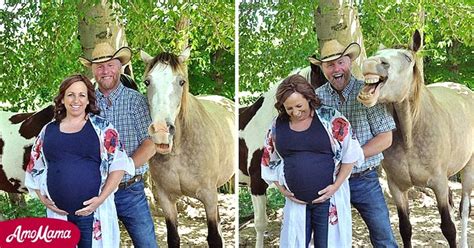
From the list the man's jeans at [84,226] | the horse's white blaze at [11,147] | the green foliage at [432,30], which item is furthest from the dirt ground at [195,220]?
the green foliage at [432,30]

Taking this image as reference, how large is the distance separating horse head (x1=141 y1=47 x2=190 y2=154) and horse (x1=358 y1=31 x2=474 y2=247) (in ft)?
2.25

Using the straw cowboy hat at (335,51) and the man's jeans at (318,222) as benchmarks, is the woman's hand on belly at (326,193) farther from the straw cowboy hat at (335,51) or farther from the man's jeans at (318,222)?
the straw cowboy hat at (335,51)

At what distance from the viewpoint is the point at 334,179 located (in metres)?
1.78

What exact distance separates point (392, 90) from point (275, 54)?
Result: 0.46 m

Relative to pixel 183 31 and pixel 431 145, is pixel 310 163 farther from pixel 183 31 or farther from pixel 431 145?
pixel 183 31

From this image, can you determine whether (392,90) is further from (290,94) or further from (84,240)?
(84,240)

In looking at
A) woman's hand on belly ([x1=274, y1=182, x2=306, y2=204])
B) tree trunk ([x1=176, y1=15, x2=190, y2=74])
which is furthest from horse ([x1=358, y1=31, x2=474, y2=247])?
tree trunk ([x1=176, y1=15, x2=190, y2=74])

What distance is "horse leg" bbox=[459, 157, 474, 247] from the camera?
6.37ft

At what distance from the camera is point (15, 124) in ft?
6.43

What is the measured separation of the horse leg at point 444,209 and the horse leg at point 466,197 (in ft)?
0.15

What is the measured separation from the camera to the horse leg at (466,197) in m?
1.94

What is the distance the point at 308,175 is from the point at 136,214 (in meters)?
0.61

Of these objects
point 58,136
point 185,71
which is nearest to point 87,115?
point 58,136

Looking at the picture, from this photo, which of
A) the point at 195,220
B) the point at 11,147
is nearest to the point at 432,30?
the point at 195,220
